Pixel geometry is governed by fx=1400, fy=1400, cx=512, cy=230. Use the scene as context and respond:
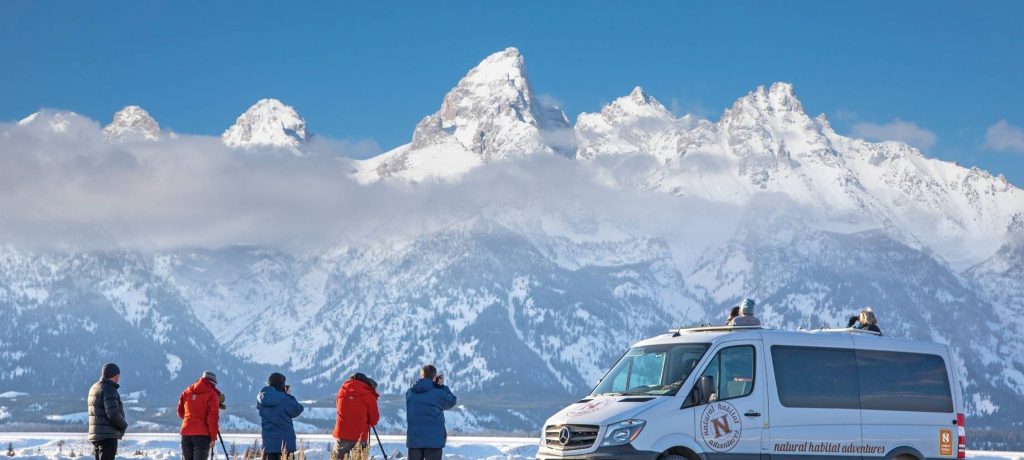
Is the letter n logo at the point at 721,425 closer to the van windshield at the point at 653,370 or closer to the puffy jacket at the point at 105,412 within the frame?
the van windshield at the point at 653,370

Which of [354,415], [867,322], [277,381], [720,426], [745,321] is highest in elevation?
[867,322]

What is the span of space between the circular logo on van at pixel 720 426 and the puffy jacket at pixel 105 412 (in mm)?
9371

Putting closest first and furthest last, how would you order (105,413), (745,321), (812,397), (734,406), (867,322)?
(734,406) → (812,397) → (105,413) → (745,321) → (867,322)

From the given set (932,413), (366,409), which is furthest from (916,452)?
(366,409)

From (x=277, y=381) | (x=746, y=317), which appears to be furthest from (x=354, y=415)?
(x=746, y=317)

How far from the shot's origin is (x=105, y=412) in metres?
22.8

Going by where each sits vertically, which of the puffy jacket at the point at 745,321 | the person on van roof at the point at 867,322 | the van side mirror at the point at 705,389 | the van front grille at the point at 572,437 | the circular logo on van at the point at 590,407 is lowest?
the van front grille at the point at 572,437

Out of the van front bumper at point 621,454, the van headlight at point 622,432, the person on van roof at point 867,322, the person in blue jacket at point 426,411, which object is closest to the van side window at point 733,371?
the van headlight at point 622,432

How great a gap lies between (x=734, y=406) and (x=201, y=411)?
9.29 m

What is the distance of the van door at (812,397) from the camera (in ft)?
71.6

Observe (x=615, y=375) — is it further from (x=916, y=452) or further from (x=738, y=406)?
(x=916, y=452)

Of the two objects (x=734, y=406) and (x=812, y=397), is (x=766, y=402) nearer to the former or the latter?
(x=734, y=406)

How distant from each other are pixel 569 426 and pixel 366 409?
4816mm

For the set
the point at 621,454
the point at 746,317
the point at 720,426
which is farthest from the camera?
the point at 746,317
